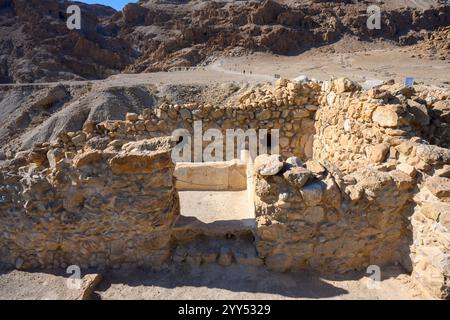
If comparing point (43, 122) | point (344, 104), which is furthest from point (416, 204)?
point (43, 122)

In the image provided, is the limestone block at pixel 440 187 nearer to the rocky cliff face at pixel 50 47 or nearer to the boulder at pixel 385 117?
the boulder at pixel 385 117

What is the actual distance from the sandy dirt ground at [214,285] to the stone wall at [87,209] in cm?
20

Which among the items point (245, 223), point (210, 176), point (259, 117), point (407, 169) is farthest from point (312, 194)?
point (259, 117)

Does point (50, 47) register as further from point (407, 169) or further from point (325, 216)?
point (407, 169)

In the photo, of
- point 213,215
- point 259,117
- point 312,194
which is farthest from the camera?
point 259,117

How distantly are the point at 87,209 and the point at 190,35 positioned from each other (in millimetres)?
39909

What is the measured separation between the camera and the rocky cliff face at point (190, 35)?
37.5 meters

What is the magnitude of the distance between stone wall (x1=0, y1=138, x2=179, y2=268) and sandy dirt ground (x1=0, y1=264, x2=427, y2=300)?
196mm

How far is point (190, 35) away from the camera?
133 feet

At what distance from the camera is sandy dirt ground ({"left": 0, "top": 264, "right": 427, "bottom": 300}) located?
3.26 meters

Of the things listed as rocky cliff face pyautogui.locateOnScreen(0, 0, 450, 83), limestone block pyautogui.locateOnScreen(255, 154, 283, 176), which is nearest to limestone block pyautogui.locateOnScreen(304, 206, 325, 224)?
limestone block pyautogui.locateOnScreen(255, 154, 283, 176)

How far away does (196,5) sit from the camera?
5200 cm

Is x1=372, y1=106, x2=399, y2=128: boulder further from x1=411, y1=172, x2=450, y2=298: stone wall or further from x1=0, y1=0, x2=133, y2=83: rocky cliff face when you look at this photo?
x1=0, y1=0, x2=133, y2=83: rocky cliff face

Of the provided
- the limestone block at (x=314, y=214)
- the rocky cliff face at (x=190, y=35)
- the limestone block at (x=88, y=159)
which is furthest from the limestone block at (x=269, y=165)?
the rocky cliff face at (x=190, y=35)
